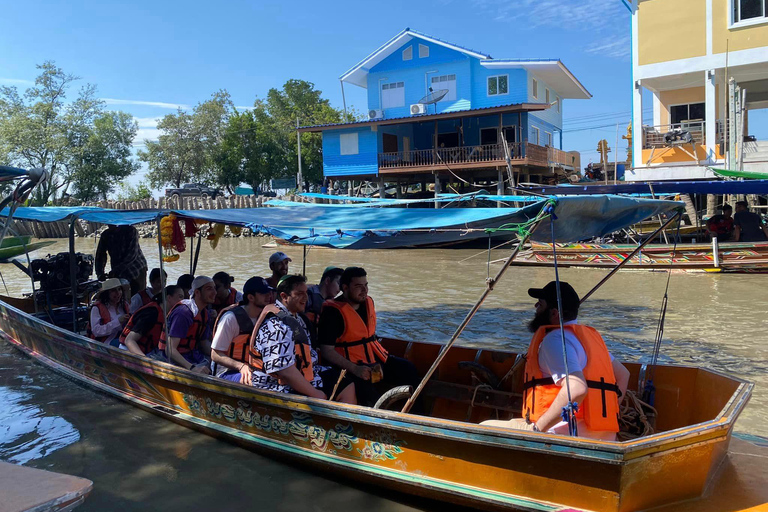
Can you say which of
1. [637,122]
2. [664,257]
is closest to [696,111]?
[637,122]

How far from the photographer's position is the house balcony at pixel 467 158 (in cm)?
2388

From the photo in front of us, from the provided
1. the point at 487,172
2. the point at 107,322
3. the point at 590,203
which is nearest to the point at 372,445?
the point at 590,203

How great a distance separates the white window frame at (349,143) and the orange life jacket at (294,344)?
24.3 m

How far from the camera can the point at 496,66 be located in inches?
1114

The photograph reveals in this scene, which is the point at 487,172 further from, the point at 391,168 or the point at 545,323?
the point at 545,323

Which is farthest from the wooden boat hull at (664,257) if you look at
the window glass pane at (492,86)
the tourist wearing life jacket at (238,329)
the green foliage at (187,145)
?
the green foliage at (187,145)

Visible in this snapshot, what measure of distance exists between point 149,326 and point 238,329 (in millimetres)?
1704

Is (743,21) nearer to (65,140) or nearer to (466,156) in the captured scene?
(466,156)

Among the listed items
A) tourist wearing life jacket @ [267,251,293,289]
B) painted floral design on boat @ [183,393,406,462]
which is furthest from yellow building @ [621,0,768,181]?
painted floral design on boat @ [183,393,406,462]

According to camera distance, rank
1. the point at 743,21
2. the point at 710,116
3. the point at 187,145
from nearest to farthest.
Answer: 1. the point at 743,21
2. the point at 710,116
3. the point at 187,145

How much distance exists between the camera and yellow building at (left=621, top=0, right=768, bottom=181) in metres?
17.6

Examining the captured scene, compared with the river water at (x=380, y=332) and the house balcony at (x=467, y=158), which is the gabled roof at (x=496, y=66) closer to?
the house balcony at (x=467, y=158)

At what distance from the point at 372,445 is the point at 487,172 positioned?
74.1ft

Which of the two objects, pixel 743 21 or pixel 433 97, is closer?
pixel 743 21
